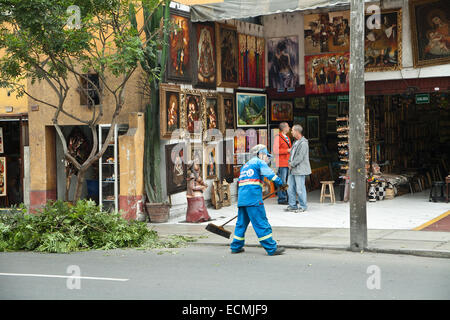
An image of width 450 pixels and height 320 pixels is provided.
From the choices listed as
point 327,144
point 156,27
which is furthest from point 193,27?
A: point 327,144

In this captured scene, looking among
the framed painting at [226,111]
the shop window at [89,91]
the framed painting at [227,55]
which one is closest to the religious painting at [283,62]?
the framed painting at [227,55]

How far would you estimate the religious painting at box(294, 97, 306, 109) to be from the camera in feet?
68.2

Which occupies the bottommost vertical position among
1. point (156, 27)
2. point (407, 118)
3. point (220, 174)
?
point (220, 174)

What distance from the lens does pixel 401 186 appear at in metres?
Result: 20.3

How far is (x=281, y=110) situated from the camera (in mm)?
20172

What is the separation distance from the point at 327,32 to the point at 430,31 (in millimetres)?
2925

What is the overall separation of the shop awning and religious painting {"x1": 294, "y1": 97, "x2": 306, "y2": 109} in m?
5.27

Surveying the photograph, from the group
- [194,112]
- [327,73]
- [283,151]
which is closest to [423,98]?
[327,73]

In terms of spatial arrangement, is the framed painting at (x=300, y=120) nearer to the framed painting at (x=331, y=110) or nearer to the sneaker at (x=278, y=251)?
the framed painting at (x=331, y=110)

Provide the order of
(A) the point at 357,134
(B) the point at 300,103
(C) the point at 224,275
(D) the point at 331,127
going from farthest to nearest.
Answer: (D) the point at 331,127 → (B) the point at 300,103 → (A) the point at 357,134 → (C) the point at 224,275

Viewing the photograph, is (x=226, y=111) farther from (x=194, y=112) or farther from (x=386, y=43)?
(x=386, y=43)

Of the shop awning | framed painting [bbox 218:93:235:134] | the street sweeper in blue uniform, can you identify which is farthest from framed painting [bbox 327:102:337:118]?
the street sweeper in blue uniform
